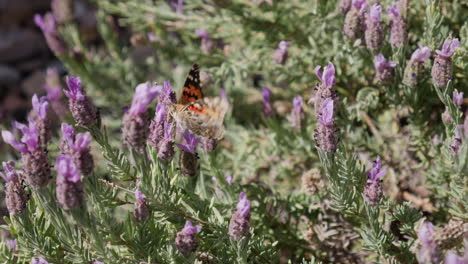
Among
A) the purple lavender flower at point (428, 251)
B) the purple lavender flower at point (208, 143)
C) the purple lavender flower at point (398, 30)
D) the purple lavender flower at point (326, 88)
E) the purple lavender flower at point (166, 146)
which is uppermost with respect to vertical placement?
the purple lavender flower at point (398, 30)

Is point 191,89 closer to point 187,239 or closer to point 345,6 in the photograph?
point 187,239

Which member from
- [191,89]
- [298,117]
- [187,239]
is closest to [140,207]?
[187,239]

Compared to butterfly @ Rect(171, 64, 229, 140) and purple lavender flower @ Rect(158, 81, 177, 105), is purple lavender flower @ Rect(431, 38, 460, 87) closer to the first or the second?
butterfly @ Rect(171, 64, 229, 140)

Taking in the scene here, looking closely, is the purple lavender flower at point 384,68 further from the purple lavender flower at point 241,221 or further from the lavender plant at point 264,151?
the purple lavender flower at point 241,221

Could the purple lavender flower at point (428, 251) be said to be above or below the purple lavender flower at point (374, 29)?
below

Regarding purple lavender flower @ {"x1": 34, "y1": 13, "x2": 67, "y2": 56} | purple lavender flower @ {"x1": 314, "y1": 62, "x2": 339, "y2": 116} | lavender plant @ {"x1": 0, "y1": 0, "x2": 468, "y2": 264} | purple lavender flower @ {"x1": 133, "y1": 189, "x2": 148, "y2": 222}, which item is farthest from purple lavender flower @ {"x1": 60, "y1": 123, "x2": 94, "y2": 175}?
purple lavender flower @ {"x1": 34, "y1": 13, "x2": 67, "y2": 56}

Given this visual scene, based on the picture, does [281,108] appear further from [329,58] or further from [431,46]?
[431,46]

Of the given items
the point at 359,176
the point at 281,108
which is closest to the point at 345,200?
the point at 359,176

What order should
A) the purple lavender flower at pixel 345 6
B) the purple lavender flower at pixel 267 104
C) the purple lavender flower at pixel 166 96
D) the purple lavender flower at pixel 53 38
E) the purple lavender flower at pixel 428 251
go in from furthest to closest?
the purple lavender flower at pixel 53 38, the purple lavender flower at pixel 267 104, the purple lavender flower at pixel 345 6, the purple lavender flower at pixel 166 96, the purple lavender flower at pixel 428 251

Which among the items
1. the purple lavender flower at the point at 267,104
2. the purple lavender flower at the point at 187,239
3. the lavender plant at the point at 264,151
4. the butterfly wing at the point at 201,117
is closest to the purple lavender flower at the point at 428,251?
the lavender plant at the point at 264,151
